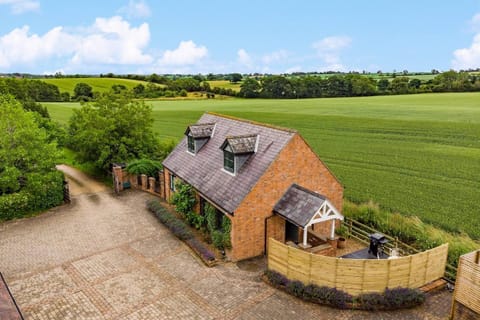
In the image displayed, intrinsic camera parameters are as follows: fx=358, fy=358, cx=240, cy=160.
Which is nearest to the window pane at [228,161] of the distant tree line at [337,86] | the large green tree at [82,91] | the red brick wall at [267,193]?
the red brick wall at [267,193]

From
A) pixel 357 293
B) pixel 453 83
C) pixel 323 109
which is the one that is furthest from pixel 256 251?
pixel 453 83

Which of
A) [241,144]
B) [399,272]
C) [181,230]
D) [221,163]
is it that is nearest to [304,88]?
[221,163]

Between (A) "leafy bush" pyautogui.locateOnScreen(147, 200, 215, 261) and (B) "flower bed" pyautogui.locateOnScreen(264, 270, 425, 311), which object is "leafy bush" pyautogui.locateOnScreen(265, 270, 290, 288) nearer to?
(B) "flower bed" pyautogui.locateOnScreen(264, 270, 425, 311)

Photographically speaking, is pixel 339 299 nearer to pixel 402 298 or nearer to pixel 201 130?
pixel 402 298

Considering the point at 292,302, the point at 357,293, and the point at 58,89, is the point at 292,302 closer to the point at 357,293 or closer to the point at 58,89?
the point at 357,293

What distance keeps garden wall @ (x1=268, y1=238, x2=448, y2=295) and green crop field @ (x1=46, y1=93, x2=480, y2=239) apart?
5702 mm

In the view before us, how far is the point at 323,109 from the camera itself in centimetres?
6381

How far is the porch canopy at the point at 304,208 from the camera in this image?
52.3 ft

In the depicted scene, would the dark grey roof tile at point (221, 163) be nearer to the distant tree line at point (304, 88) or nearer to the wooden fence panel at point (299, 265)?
the wooden fence panel at point (299, 265)

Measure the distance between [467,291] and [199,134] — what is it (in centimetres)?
1592

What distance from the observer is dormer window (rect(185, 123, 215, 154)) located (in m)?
22.7

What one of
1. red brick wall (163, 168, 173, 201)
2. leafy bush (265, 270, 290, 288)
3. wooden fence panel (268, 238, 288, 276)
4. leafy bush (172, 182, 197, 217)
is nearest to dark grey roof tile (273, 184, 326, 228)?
A: wooden fence panel (268, 238, 288, 276)

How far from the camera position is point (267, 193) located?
56.6 ft

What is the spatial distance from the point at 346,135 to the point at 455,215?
878 inches
